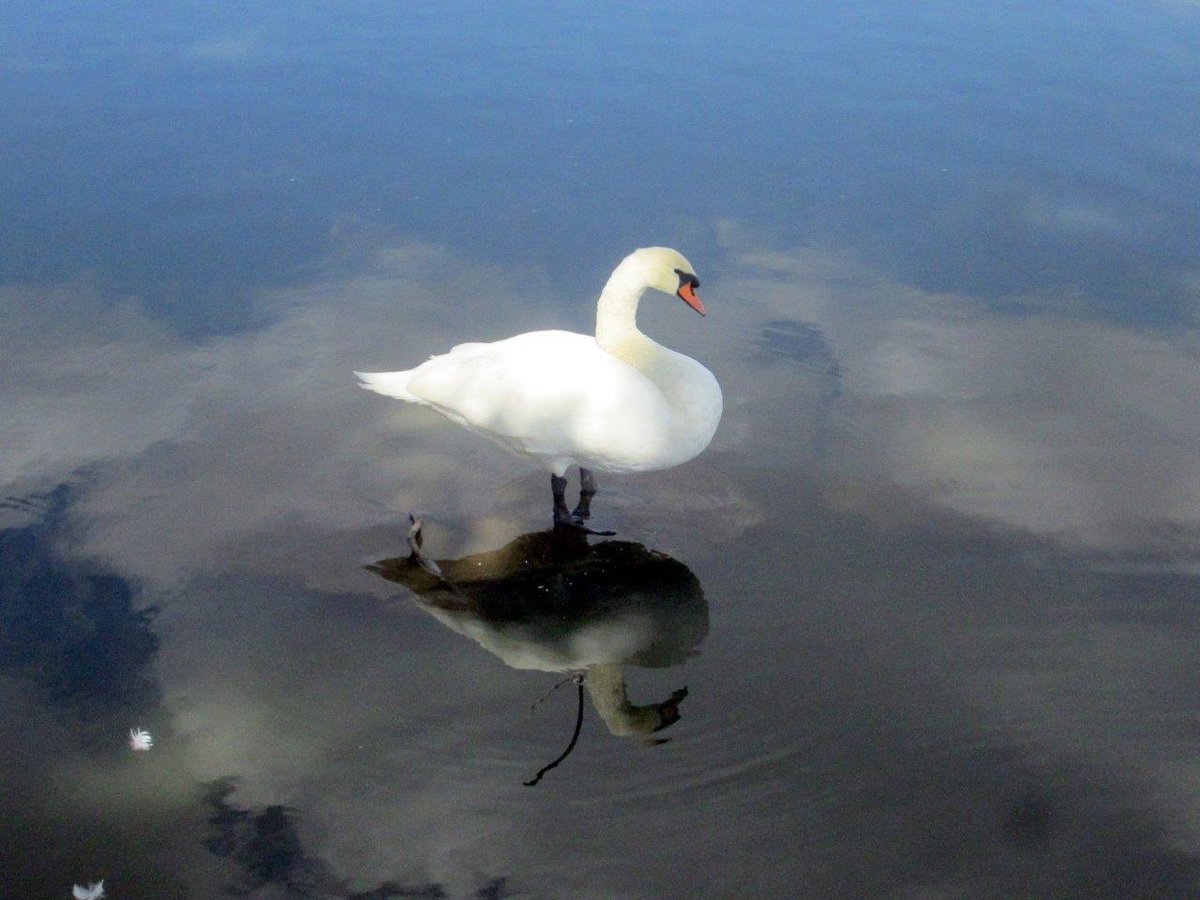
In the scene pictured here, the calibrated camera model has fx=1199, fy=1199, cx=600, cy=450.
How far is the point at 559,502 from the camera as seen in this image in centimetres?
487

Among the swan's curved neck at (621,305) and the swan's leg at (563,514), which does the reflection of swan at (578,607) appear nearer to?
the swan's leg at (563,514)

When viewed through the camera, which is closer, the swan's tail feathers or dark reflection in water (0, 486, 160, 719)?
dark reflection in water (0, 486, 160, 719)

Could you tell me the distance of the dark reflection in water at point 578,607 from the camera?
13.7ft

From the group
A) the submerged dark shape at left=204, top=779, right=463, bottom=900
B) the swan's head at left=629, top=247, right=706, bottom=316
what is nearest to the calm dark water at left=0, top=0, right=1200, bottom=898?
the submerged dark shape at left=204, top=779, right=463, bottom=900

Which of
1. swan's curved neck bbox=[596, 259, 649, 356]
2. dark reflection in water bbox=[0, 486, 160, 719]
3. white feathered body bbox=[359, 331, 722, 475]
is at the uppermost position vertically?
swan's curved neck bbox=[596, 259, 649, 356]

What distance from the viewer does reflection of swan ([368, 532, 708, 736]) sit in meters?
4.17

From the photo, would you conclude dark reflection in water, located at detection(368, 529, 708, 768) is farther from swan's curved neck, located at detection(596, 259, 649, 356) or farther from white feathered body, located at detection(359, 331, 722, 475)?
swan's curved neck, located at detection(596, 259, 649, 356)

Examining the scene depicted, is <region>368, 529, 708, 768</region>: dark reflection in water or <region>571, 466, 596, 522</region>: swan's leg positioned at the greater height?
<region>571, 466, 596, 522</region>: swan's leg

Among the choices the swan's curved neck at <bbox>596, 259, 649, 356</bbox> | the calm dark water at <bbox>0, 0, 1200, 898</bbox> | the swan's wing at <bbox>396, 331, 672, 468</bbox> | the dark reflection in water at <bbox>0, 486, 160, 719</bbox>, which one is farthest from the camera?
the swan's curved neck at <bbox>596, 259, 649, 356</bbox>

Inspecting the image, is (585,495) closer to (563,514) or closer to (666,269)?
(563,514)

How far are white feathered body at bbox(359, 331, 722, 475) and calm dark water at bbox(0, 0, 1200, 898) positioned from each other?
434mm

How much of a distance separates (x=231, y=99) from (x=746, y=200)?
13.5 feet

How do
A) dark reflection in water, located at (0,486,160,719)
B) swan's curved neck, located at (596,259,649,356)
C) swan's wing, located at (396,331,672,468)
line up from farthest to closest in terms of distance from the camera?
swan's curved neck, located at (596,259,649,356), swan's wing, located at (396,331,672,468), dark reflection in water, located at (0,486,160,719)

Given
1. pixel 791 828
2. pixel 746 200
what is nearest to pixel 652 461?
pixel 791 828
